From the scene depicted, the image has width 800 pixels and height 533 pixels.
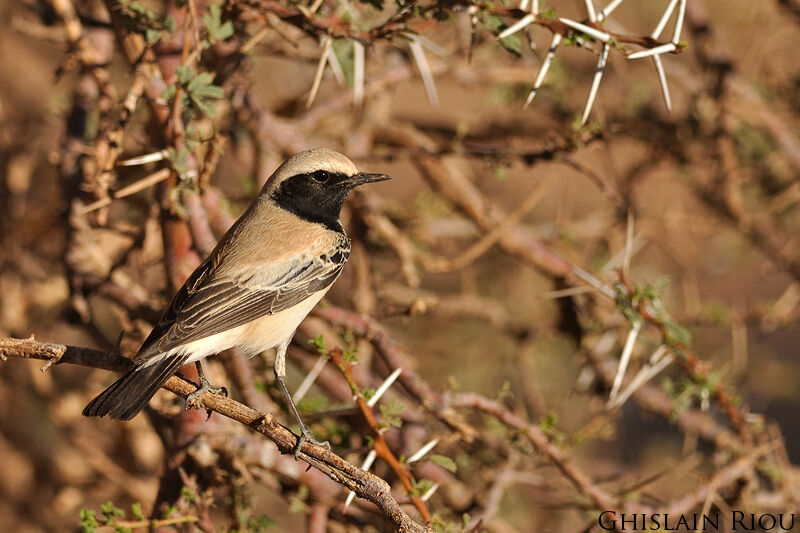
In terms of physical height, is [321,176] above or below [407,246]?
above

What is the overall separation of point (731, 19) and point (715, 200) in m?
2.16

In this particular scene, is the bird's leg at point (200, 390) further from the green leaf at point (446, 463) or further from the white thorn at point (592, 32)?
the white thorn at point (592, 32)

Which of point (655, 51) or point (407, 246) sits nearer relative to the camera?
point (655, 51)

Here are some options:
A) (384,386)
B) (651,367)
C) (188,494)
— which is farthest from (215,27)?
(651,367)

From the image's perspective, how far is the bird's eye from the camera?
376 centimetres

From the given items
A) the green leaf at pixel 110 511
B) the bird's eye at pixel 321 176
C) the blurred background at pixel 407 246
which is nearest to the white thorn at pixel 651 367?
the blurred background at pixel 407 246

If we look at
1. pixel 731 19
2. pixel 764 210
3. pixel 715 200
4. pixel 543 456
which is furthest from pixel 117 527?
pixel 731 19

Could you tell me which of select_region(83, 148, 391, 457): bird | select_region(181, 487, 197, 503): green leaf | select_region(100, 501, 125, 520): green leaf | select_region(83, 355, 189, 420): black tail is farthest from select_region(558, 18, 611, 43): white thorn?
select_region(100, 501, 125, 520): green leaf

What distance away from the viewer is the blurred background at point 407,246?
11.1 feet

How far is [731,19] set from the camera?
269 inches

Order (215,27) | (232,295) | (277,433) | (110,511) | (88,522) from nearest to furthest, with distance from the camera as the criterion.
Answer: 1. (277,433)
2. (88,522)
3. (110,511)
4. (215,27)
5. (232,295)

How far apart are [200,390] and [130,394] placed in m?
0.24

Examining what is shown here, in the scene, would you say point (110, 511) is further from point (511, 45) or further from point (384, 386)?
point (511, 45)

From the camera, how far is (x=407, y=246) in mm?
4672
